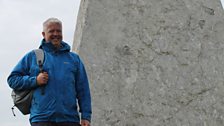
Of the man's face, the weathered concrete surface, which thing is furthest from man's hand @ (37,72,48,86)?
the weathered concrete surface

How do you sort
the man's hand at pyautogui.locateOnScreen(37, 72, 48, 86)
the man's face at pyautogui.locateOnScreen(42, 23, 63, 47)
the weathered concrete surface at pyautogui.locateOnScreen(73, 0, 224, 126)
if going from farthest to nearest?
the weathered concrete surface at pyautogui.locateOnScreen(73, 0, 224, 126), the man's face at pyautogui.locateOnScreen(42, 23, 63, 47), the man's hand at pyautogui.locateOnScreen(37, 72, 48, 86)

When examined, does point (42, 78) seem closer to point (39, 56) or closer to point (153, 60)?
point (39, 56)

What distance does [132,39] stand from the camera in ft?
15.6

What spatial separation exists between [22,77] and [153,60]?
1803 millimetres

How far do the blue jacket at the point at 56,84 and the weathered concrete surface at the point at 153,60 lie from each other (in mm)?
1128

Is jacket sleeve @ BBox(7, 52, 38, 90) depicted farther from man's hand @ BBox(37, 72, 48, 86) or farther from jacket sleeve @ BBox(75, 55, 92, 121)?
jacket sleeve @ BBox(75, 55, 92, 121)

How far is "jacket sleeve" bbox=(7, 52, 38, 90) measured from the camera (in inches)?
126

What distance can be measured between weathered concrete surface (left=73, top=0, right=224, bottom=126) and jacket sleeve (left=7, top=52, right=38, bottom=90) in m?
1.26

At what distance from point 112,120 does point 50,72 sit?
1.43 metres

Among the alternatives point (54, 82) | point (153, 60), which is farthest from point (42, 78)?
point (153, 60)

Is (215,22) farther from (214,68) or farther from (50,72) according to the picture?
(50,72)

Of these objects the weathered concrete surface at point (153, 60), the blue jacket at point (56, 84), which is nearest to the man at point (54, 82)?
the blue jacket at point (56, 84)

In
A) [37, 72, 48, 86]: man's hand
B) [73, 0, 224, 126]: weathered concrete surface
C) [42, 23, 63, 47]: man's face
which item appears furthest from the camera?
[73, 0, 224, 126]: weathered concrete surface

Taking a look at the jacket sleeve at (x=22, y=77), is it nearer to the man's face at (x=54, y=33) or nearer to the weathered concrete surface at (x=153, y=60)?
the man's face at (x=54, y=33)
